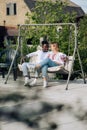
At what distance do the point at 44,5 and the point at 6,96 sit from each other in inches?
582

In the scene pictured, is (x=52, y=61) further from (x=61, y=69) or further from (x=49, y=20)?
(x=49, y=20)

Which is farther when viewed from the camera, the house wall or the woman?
the house wall

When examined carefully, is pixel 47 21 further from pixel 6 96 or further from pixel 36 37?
pixel 6 96

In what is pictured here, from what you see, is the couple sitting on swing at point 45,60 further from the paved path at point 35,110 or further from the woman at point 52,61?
the paved path at point 35,110

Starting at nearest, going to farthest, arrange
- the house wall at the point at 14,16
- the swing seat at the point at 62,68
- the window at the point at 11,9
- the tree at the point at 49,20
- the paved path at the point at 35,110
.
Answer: the paved path at the point at 35,110 < the swing seat at the point at 62,68 < the tree at the point at 49,20 < the house wall at the point at 14,16 < the window at the point at 11,9

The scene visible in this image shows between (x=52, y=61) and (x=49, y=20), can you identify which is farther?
(x=49, y=20)

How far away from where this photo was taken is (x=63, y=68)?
30.7ft

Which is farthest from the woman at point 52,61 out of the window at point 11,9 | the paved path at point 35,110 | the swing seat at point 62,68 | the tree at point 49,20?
the window at point 11,9

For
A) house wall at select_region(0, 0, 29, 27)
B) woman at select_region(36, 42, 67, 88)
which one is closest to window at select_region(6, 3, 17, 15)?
house wall at select_region(0, 0, 29, 27)

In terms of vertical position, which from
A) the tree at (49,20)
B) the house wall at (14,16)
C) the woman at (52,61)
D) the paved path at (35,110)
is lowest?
the house wall at (14,16)

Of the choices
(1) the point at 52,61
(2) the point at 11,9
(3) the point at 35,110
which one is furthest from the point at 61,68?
(2) the point at 11,9

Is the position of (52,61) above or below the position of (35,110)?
below

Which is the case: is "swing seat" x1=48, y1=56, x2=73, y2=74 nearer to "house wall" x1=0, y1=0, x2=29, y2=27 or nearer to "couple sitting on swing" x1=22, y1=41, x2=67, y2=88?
"couple sitting on swing" x1=22, y1=41, x2=67, y2=88

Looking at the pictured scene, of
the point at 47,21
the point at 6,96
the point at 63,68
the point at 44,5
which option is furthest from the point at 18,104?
the point at 44,5
